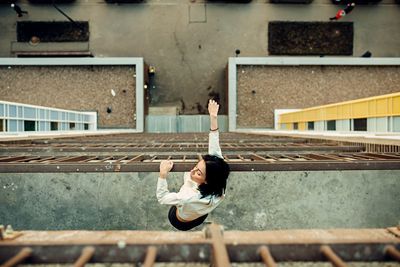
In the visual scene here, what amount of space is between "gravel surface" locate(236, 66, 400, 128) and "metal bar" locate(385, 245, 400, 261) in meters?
13.8

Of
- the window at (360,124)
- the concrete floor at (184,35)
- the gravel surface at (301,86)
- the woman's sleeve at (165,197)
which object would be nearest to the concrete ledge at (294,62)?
the gravel surface at (301,86)

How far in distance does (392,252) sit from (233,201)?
2.55 metres

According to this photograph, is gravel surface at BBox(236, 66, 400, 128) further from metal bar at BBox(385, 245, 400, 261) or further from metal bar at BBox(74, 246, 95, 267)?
metal bar at BBox(74, 246, 95, 267)

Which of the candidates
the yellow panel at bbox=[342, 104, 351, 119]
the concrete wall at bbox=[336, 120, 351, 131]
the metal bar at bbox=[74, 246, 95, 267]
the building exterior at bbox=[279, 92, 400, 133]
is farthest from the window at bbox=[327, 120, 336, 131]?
the metal bar at bbox=[74, 246, 95, 267]

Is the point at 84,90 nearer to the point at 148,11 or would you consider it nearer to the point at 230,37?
the point at 148,11

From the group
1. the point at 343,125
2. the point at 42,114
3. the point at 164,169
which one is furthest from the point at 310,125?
the point at 164,169

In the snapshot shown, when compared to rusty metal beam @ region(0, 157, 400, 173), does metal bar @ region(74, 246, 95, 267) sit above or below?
below

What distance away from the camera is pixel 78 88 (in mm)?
14930

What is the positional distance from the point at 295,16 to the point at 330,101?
5.18 m

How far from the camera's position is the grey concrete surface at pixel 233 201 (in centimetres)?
410

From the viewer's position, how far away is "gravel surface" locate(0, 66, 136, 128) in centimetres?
1468

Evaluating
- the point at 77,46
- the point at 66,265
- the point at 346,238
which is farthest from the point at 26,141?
the point at 77,46

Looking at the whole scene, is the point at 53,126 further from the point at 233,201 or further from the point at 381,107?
the point at 381,107

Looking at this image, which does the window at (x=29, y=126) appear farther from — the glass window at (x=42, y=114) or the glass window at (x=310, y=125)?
the glass window at (x=310, y=125)
